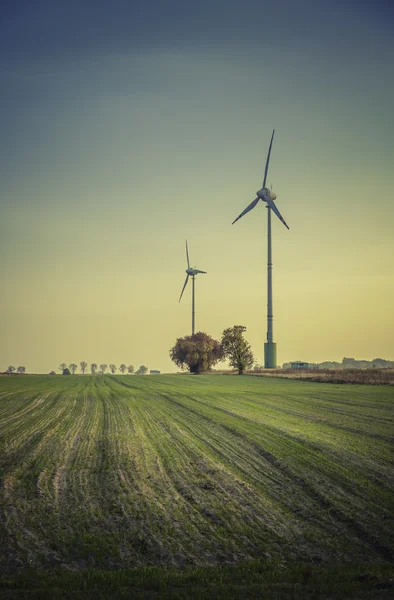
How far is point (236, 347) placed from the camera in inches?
4259

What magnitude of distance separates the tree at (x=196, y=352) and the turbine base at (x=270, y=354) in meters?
14.3

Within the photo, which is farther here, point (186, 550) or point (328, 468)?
point (328, 468)

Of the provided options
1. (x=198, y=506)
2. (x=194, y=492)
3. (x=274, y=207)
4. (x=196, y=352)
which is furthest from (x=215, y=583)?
(x=196, y=352)

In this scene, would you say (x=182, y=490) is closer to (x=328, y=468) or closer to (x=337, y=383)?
(x=328, y=468)

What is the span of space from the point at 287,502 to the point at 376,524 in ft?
7.47

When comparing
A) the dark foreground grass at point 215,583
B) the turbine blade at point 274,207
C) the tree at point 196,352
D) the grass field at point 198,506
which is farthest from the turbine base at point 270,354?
the dark foreground grass at point 215,583

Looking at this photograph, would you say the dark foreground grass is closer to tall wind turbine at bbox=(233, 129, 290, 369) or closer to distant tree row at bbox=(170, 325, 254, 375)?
tall wind turbine at bbox=(233, 129, 290, 369)

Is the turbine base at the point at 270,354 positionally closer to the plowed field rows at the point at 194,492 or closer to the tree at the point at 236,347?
the tree at the point at 236,347

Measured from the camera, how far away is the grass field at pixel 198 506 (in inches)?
345

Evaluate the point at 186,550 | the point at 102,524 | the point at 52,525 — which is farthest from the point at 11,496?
the point at 186,550

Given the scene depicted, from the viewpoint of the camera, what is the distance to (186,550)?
31.6ft

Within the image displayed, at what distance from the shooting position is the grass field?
8.77 m

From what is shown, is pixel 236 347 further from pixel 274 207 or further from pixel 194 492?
pixel 194 492

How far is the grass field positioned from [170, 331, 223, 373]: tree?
92590mm
